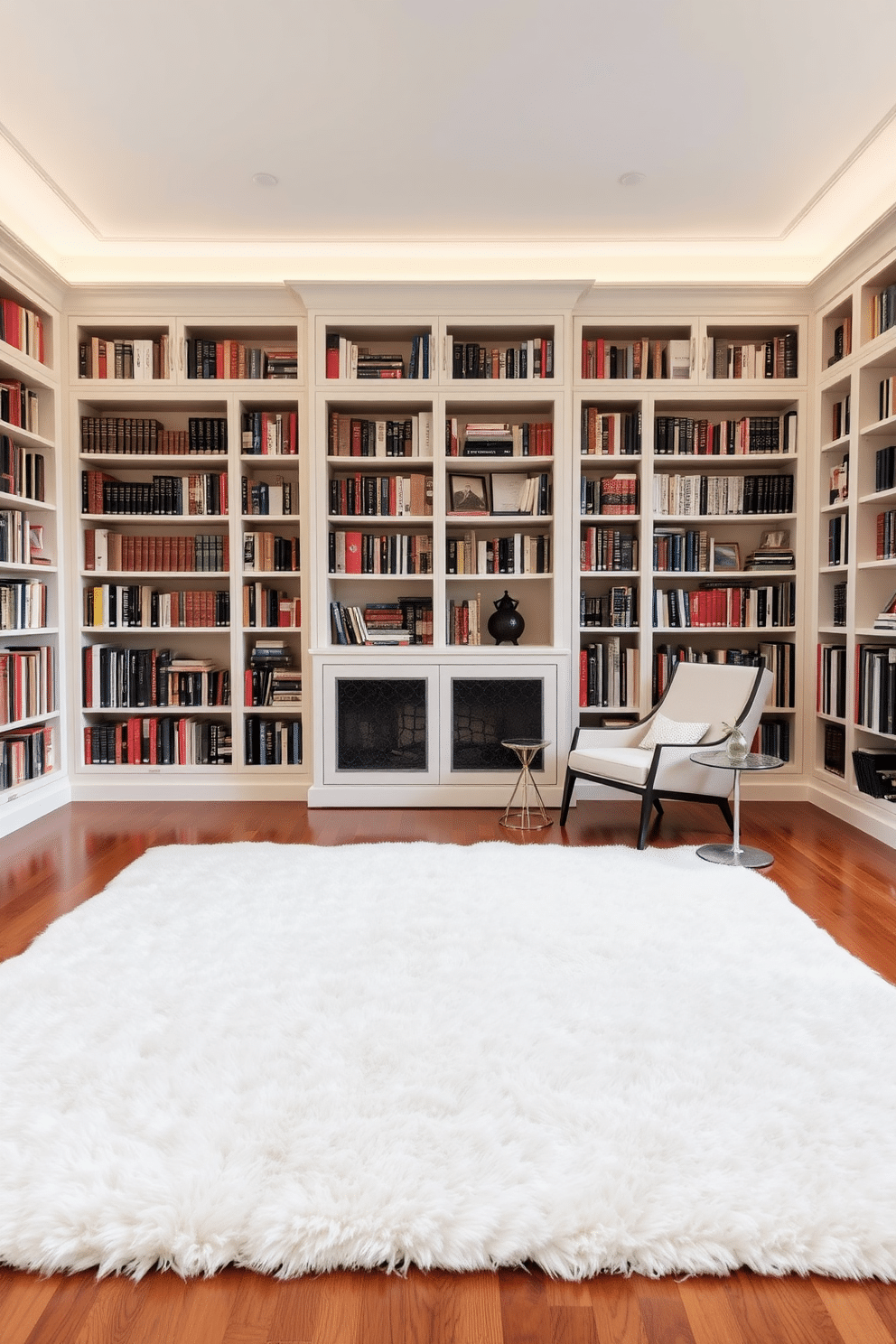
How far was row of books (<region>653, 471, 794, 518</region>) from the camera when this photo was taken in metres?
4.77

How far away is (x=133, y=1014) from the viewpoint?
6.73 ft

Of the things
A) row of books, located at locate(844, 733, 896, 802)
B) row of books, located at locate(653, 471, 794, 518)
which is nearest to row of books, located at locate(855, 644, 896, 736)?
row of books, located at locate(844, 733, 896, 802)

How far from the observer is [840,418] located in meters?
4.52

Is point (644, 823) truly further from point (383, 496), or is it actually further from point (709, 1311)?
point (709, 1311)

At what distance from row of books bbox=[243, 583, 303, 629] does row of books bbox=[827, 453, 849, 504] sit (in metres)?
3.15

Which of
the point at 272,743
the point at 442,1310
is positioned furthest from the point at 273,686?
the point at 442,1310

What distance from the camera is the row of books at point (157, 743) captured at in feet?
15.9

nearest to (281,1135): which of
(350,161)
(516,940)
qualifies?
(516,940)

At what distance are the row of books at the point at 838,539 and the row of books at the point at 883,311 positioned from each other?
0.95 m

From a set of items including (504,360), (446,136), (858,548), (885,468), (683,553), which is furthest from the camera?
(683,553)

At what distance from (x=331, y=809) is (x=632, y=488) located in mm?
2585

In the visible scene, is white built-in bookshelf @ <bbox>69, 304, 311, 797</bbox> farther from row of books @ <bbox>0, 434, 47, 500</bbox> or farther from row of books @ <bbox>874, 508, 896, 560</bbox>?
row of books @ <bbox>874, 508, 896, 560</bbox>

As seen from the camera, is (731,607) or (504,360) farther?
(731,607)

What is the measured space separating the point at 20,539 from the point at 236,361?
5.21 ft
